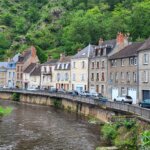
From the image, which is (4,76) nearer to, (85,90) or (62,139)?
(85,90)

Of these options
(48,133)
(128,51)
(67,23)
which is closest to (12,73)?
(67,23)

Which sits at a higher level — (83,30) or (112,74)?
(83,30)

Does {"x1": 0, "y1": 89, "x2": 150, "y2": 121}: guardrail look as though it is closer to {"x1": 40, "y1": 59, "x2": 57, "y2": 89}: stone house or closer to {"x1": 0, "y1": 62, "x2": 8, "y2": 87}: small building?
{"x1": 40, "y1": 59, "x2": 57, "y2": 89}: stone house

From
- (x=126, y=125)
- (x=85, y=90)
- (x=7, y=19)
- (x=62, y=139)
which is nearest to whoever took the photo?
(x=126, y=125)

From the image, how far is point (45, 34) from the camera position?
482ft

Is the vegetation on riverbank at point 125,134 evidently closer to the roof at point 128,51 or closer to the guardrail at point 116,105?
the guardrail at point 116,105

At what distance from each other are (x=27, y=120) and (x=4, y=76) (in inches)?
2434

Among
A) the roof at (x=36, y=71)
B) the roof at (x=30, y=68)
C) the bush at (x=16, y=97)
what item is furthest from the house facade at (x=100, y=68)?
the roof at (x=30, y=68)

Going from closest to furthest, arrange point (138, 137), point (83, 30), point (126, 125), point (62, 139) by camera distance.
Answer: point (138, 137), point (126, 125), point (62, 139), point (83, 30)

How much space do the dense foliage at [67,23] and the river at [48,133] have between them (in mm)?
58554

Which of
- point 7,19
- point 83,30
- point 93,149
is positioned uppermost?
point 7,19

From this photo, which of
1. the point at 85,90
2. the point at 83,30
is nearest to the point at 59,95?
the point at 85,90

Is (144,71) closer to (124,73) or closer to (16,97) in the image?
(124,73)

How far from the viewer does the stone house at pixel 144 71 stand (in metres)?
54.6
